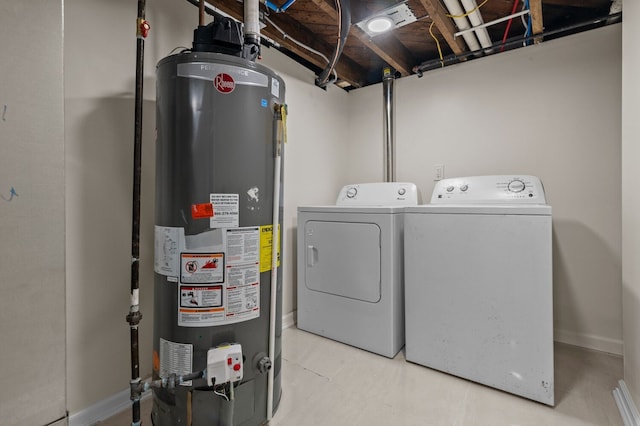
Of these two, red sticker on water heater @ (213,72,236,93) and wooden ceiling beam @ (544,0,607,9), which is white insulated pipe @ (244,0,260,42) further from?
wooden ceiling beam @ (544,0,607,9)

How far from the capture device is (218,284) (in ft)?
3.36

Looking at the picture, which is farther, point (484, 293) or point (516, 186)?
point (516, 186)

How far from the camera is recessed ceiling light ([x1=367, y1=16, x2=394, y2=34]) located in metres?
1.72

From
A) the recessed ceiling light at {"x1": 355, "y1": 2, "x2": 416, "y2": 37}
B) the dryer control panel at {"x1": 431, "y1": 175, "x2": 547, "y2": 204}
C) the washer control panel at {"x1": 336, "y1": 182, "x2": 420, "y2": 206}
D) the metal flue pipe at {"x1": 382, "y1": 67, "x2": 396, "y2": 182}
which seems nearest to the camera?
the recessed ceiling light at {"x1": 355, "y1": 2, "x2": 416, "y2": 37}

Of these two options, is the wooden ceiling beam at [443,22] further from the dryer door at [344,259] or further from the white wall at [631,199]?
the dryer door at [344,259]

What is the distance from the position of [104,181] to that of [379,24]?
1759mm

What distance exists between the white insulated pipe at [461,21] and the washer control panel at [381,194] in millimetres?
1052

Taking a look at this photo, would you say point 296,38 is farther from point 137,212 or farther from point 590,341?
point 590,341

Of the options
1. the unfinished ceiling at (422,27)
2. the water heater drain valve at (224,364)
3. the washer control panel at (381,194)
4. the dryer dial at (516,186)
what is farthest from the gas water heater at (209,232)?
the dryer dial at (516,186)

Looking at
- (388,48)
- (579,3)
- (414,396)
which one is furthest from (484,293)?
(579,3)

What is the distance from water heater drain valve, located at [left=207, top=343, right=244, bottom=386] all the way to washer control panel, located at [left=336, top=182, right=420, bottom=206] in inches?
62.6

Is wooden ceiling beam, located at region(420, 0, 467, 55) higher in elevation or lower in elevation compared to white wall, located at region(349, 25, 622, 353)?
higher

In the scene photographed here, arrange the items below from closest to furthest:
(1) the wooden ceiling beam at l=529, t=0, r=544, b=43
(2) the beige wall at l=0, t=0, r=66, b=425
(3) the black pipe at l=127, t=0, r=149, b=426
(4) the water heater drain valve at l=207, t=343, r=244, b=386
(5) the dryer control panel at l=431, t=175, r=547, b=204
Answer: (2) the beige wall at l=0, t=0, r=66, b=425 → (4) the water heater drain valve at l=207, t=343, r=244, b=386 → (3) the black pipe at l=127, t=0, r=149, b=426 → (1) the wooden ceiling beam at l=529, t=0, r=544, b=43 → (5) the dryer control panel at l=431, t=175, r=547, b=204

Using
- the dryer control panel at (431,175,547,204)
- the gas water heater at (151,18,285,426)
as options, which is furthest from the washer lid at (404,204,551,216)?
the gas water heater at (151,18,285,426)
